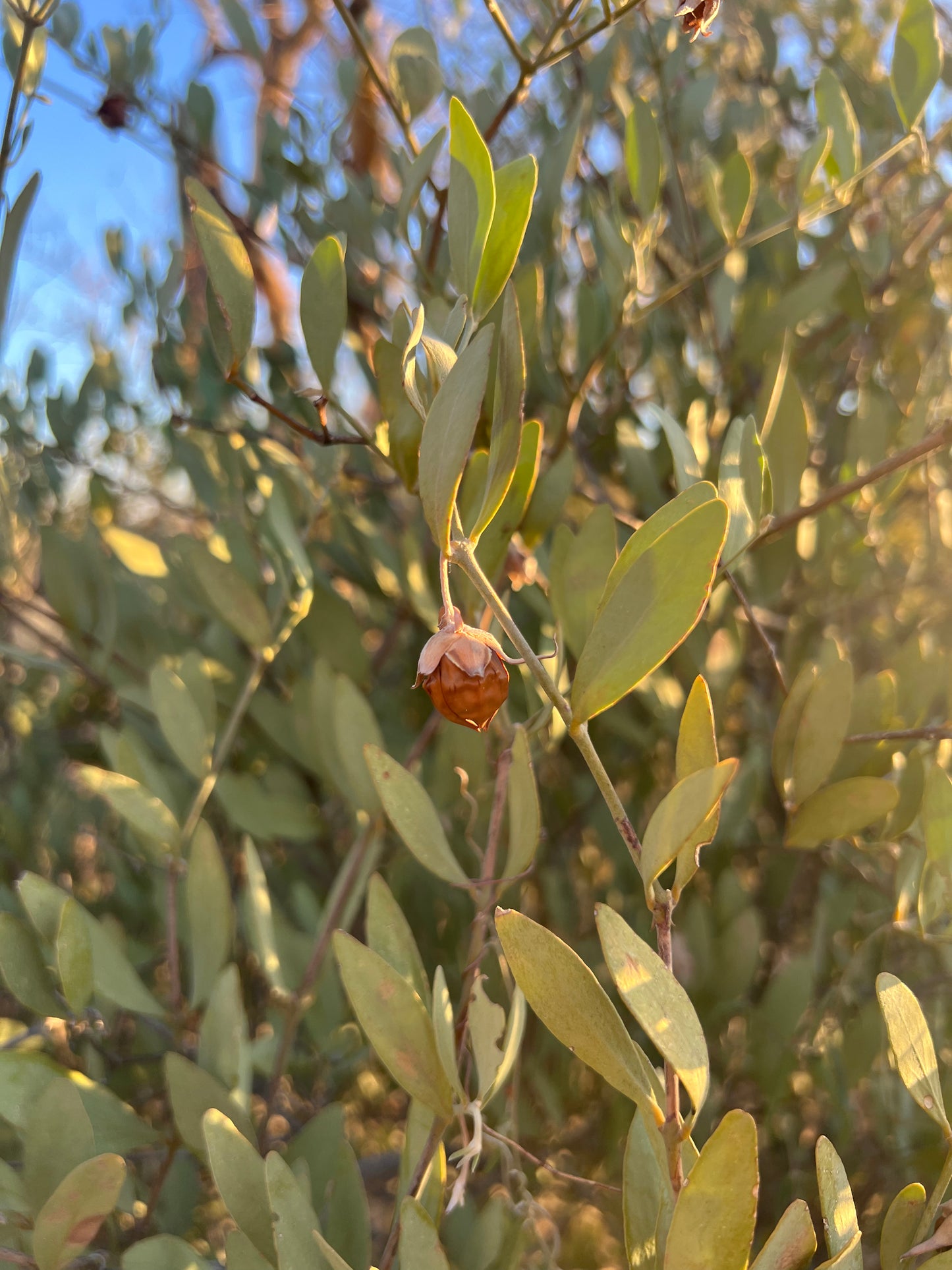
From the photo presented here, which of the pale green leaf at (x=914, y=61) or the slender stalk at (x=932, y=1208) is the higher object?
the pale green leaf at (x=914, y=61)

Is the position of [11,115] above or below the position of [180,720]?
above

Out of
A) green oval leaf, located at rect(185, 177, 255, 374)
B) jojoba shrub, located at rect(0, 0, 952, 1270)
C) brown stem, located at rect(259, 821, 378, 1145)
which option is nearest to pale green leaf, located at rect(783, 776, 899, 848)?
jojoba shrub, located at rect(0, 0, 952, 1270)

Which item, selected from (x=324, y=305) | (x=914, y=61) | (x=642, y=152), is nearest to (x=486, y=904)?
(x=324, y=305)

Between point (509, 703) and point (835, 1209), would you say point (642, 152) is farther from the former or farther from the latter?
point (835, 1209)

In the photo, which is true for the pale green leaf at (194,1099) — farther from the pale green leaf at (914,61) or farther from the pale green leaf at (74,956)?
the pale green leaf at (914,61)

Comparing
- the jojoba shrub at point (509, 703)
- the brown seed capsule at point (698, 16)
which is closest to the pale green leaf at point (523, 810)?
the jojoba shrub at point (509, 703)

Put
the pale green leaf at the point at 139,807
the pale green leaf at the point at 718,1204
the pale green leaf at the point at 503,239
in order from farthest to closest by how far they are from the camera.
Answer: the pale green leaf at the point at 139,807 < the pale green leaf at the point at 503,239 < the pale green leaf at the point at 718,1204

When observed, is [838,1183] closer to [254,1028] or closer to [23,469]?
[254,1028]

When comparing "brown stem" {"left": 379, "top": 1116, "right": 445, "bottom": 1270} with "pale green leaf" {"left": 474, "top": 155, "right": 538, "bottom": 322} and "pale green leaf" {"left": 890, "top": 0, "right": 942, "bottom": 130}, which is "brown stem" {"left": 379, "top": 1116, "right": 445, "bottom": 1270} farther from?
"pale green leaf" {"left": 890, "top": 0, "right": 942, "bottom": 130}
